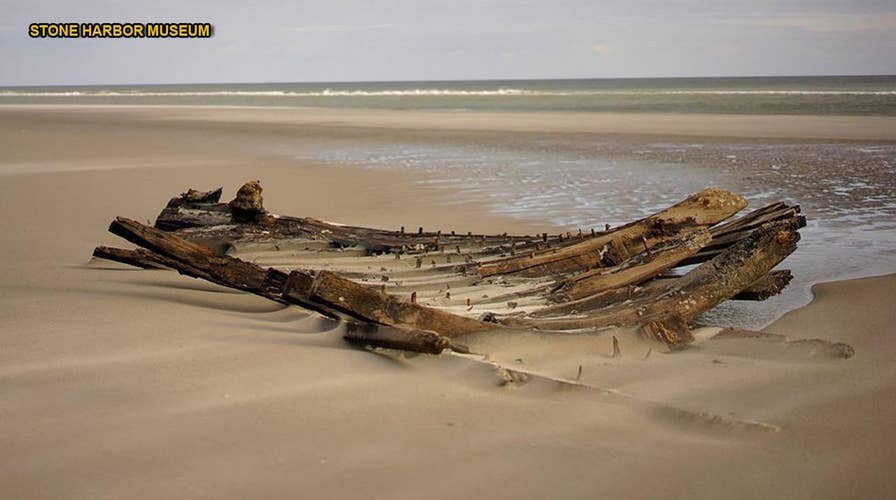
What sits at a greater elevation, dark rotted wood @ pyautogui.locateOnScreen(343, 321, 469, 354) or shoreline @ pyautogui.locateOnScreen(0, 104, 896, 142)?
shoreline @ pyautogui.locateOnScreen(0, 104, 896, 142)

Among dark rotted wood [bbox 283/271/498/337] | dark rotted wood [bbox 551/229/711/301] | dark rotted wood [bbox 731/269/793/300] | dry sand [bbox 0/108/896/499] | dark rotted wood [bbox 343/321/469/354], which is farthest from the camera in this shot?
dark rotted wood [bbox 731/269/793/300]

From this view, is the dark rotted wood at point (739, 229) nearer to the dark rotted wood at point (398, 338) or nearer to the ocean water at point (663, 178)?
the ocean water at point (663, 178)

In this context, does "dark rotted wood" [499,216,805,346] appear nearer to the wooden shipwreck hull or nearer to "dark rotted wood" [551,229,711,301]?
the wooden shipwreck hull

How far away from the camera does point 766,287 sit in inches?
197

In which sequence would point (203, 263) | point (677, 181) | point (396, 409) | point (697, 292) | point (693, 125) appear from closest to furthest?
point (396, 409)
point (697, 292)
point (203, 263)
point (677, 181)
point (693, 125)

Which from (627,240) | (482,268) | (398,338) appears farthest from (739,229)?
(398,338)

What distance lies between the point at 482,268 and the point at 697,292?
48.1 inches

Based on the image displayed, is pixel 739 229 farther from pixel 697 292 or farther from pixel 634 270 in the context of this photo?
pixel 697 292

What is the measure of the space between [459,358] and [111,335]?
5.08ft

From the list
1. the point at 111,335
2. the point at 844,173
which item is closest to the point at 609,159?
the point at 844,173

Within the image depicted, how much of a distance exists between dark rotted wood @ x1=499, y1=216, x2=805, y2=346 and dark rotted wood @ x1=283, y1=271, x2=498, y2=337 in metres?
0.31

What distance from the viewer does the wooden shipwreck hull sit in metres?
3.79

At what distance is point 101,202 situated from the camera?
963 centimetres

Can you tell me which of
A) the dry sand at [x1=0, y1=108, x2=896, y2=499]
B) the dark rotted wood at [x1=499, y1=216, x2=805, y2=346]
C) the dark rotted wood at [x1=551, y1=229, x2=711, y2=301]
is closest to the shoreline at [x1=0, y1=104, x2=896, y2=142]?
the dark rotted wood at [x1=551, y1=229, x2=711, y2=301]
